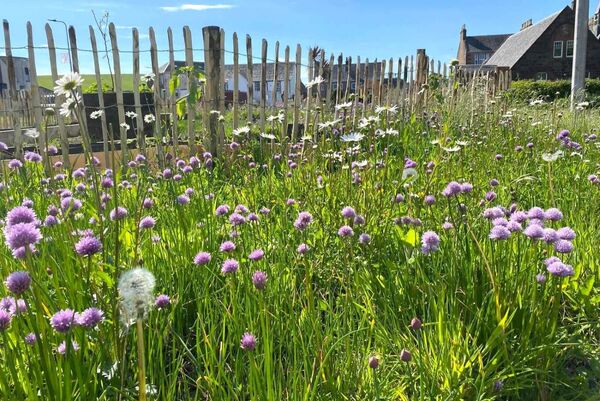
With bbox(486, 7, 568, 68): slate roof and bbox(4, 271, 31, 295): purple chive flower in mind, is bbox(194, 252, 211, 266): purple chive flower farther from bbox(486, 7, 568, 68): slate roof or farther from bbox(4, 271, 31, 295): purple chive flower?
bbox(486, 7, 568, 68): slate roof

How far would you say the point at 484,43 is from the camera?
63.5 metres

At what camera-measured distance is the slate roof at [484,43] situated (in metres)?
63.0

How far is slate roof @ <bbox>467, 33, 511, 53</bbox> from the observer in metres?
63.0

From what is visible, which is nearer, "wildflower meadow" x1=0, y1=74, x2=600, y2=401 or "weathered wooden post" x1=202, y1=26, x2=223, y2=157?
"wildflower meadow" x1=0, y1=74, x2=600, y2=401

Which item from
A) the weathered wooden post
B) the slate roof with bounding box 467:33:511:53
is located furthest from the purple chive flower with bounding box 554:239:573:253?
the slate roof with bounding box 467:33:511:53

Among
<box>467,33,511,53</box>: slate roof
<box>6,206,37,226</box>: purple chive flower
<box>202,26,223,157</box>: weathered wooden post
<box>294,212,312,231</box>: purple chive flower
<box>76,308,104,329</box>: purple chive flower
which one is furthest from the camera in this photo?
<box>467,33,511,53</box>: slate roof

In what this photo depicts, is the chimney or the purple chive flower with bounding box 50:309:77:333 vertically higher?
the chimney

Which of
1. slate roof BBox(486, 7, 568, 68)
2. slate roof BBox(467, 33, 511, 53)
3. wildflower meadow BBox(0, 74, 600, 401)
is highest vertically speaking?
slate roof BBox(467, 33, 511, 53)

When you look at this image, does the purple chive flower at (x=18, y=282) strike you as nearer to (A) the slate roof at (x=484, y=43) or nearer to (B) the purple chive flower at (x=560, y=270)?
(B) the purple chive flower at (x=560, y=270)

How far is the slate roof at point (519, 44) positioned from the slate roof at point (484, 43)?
50.3 feet

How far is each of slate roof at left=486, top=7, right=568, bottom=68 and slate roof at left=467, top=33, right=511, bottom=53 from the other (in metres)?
15.3

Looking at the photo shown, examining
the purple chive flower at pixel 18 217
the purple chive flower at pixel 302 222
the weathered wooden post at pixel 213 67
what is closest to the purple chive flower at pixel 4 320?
the purple chive flower at pixel 18 217

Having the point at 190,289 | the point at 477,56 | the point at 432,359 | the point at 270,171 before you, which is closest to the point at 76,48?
the point at 270,171

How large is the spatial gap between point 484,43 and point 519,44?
20625mm
